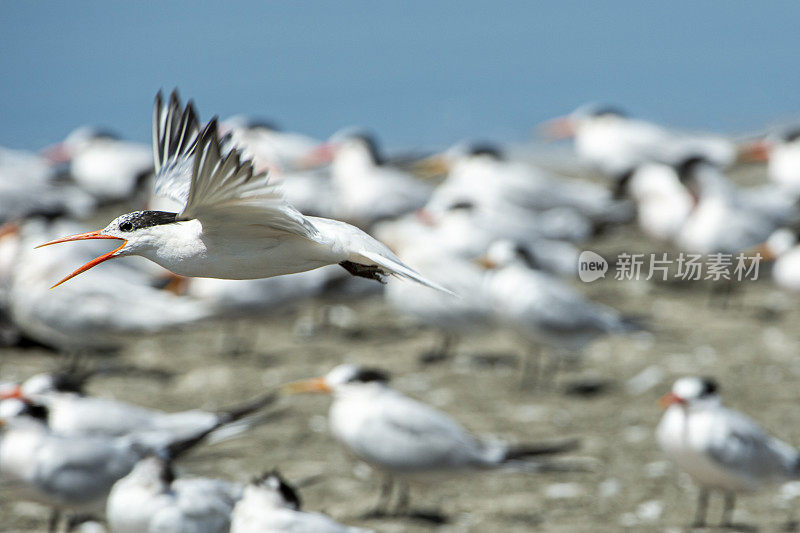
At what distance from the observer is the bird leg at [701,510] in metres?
4.80

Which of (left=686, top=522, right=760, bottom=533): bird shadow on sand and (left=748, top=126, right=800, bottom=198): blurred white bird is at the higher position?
(left=748, top=126, right=800, bottom=198): blurred white bird

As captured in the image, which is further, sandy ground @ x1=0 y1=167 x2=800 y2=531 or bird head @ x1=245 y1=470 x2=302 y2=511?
sandy ground @ x1=0 y1=167 x2=800 y2=531

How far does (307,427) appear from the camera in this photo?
6.16m

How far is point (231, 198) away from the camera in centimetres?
259

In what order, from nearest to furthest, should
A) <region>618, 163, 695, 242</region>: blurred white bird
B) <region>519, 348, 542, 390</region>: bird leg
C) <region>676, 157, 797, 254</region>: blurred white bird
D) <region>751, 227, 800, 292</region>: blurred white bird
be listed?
1. <region>519, 348, 542, 390</region>: bird leg
2. <region>751, 227, 800, 292</region>: blurred white bird
3. <region>676, 157, 797, 254</region>: blurred white bird
4. <region>618, 163, 695, 242</region>: blurred white bird

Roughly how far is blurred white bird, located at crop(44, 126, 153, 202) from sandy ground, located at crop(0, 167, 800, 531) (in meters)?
3.61

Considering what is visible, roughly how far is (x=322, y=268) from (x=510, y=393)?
1.79 meters

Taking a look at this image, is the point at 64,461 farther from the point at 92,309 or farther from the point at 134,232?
the point at 92,309

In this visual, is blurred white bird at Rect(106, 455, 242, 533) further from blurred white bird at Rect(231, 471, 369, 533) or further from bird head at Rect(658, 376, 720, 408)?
bird head at Rect(658, 376, 720, 408)

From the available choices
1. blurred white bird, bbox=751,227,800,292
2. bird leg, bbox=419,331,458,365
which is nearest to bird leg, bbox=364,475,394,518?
bird leg, bbox=419,331,458,365

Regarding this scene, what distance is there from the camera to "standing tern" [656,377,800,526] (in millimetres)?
4723

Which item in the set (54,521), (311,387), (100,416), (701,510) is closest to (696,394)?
(701,510)

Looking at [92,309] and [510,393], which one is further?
[510,393]

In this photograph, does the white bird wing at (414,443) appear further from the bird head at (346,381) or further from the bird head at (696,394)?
the bird head at (696,394)
